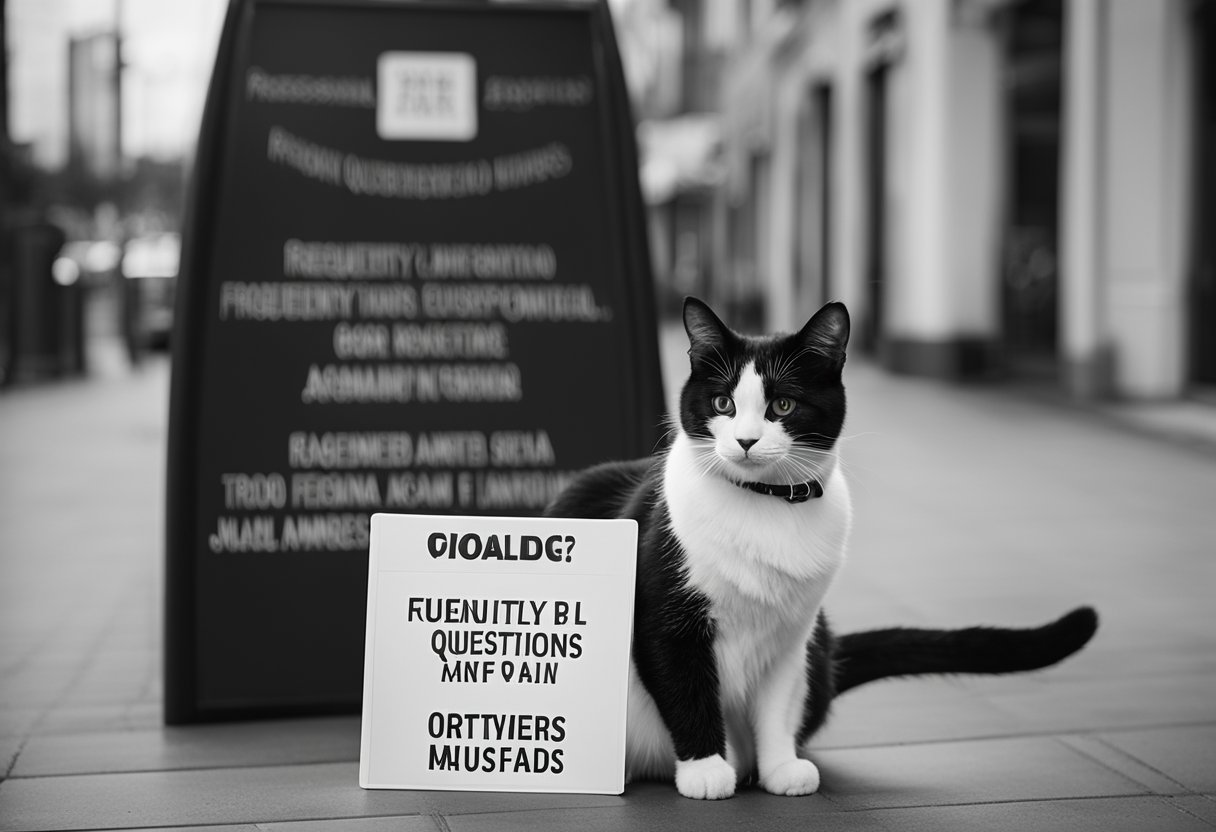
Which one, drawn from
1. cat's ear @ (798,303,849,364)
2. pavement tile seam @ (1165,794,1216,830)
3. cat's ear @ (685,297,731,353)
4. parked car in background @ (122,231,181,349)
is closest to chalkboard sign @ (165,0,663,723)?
cat's ear @ (685,297,731,353)

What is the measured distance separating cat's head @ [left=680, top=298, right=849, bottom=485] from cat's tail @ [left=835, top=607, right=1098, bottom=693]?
69 centimetres

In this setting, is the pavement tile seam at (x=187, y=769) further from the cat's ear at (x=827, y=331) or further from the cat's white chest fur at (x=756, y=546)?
the cat's ear at (x=827, y=331)

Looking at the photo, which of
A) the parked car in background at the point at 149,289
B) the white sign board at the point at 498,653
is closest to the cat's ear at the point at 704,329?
the white sign board at the point at 498,653

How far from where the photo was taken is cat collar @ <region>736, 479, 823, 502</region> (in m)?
3.24

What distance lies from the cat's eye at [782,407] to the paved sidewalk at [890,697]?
839 mm

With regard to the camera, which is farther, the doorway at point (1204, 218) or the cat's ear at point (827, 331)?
the doorway at point (1204, 218)

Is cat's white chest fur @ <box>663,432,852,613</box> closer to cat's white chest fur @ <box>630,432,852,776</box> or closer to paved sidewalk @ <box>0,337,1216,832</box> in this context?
cat's white chest fur @ <box>630,432,852,776</box>

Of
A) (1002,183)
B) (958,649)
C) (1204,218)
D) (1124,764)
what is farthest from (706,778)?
(1002,183)

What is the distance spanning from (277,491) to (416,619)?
927mm

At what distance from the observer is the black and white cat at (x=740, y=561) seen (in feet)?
10.6

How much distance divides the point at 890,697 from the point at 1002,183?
13091 mm

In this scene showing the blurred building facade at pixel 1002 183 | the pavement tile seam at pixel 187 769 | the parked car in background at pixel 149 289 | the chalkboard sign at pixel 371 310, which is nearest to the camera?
the pavement tile seam at pixel 187 769

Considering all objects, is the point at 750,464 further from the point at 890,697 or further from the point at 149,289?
the point at 149,289

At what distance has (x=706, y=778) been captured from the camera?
132 inches
